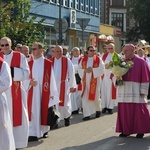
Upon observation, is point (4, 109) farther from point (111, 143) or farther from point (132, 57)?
point (132, 57)

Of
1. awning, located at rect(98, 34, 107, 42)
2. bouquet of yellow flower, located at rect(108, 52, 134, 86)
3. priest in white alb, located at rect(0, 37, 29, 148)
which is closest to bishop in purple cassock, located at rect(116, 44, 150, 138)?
bouquet of yellow flower, located at rect(108, 52, 134, 86)

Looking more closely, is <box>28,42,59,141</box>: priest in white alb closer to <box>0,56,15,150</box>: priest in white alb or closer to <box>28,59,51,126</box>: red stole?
<box>28,59,51,126</box>: red stole

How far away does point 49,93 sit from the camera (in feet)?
34.8

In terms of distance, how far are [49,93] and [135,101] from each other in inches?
66.1

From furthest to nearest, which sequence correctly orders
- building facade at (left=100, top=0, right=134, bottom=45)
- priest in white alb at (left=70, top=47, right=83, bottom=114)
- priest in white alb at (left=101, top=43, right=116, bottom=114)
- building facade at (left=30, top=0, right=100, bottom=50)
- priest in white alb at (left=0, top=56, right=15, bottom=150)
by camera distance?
building facade at (left=100, top=0, right=134, bottom=45) < building facade at (left=30, top=0, right=100, bottom=50) < priest in white alb at (left=101, top=43, right=116, bottom=114) < priest in white alb at (left=70, top=47, right=83, bottom=114) < priest in white alb at (left=0, top=56, right=15, bottom=150)

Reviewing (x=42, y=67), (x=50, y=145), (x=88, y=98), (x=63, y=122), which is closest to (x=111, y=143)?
(x=50, y=145)

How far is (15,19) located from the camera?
54.2 feet

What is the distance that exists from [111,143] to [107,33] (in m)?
43.9

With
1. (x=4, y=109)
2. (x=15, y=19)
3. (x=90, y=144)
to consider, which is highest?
(x=15, y=19)

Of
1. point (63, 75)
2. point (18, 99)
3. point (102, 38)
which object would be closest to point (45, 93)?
point (18, 99)

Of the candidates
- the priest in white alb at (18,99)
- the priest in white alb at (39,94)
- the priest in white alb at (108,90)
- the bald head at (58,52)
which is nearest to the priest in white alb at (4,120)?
the priest in white alb at (18,99)

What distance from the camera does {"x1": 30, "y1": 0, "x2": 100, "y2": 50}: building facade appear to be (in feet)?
113

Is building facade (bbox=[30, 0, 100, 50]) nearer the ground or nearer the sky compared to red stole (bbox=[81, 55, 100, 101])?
nearer the sky

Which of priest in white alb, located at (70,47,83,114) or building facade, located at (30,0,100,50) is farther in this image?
building facade, located at (30,0,100,50)
